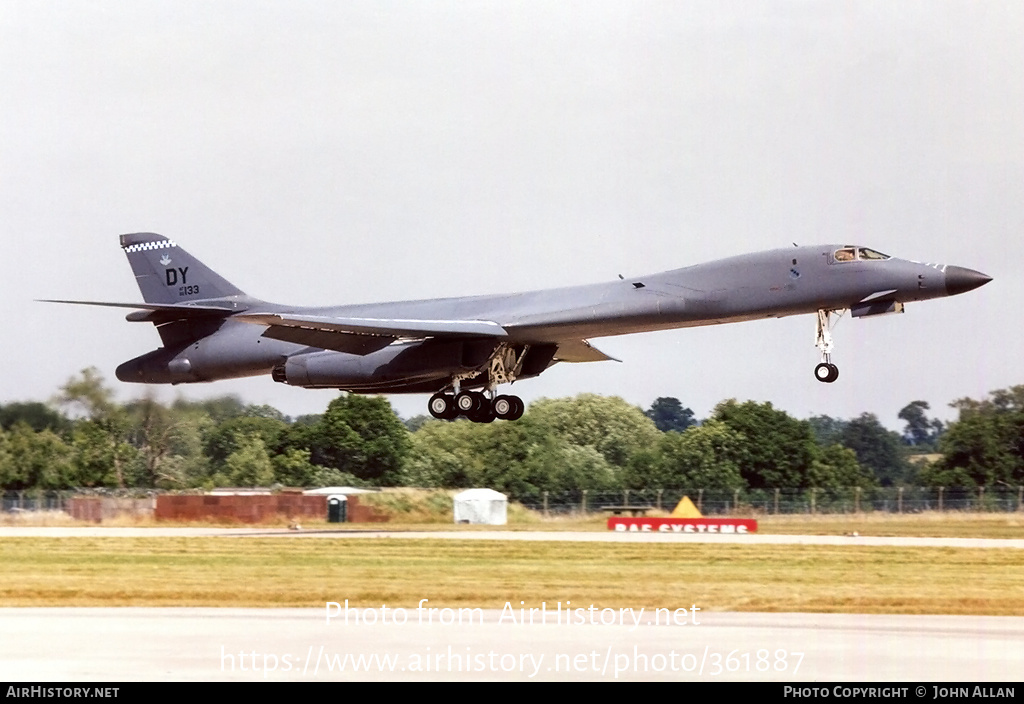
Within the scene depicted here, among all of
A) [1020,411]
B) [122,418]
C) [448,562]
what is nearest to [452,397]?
[448,562]

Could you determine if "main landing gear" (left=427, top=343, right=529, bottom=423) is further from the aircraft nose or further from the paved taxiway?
the paved taxiway

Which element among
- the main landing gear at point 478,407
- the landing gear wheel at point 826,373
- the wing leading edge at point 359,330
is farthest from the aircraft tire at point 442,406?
the landing gear wheel at point 826,373

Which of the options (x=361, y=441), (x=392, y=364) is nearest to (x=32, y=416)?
(x=392, y=364)

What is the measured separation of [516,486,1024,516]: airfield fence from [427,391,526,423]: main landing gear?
555 inches

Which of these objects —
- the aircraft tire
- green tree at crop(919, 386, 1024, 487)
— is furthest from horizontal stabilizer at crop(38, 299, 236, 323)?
green tree at crop(919, 386, 1024, 487)

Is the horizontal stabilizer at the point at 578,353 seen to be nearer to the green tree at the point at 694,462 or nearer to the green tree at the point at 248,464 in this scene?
the green tree at the point at 248,464

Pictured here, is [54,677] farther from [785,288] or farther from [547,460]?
[547,460]

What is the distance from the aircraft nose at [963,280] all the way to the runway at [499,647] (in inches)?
404

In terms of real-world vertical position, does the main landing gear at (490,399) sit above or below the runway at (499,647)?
above

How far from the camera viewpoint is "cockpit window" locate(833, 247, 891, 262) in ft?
84.9

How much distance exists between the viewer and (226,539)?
97.6 feet

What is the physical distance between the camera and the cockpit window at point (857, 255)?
2589 centimetres

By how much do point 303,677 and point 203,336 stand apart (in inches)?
807
